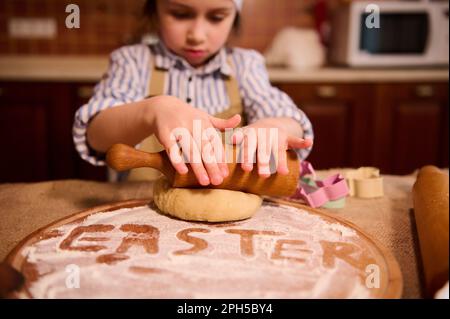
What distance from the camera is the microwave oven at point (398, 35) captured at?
216cm

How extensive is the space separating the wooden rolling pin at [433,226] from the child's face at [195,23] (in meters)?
0.52

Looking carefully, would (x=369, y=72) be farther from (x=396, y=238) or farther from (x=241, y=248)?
(x=241, y=248)

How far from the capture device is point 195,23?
3.21 feet

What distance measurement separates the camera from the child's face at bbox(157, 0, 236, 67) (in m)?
0.96

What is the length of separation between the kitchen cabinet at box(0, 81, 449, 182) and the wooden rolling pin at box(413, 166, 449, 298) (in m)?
1.43

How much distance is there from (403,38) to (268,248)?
1.93 meters

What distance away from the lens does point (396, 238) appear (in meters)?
0.64

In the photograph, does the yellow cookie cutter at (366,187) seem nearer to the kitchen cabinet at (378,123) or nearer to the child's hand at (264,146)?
the child's hand at (264,146)


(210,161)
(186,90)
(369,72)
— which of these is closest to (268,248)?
(210,161)

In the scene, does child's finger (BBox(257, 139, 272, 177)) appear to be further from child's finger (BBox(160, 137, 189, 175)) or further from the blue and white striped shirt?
the blue and white striped shirt

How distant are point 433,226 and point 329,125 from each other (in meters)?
1.65

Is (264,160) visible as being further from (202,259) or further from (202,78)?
(202,78)

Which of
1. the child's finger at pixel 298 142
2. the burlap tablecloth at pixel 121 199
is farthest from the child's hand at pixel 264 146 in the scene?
the burlap tablecloth at pixel 121 199

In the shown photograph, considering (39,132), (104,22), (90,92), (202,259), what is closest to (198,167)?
(202,259)
